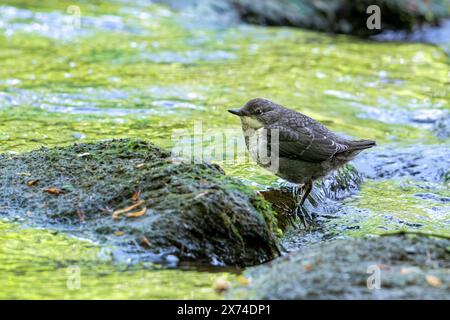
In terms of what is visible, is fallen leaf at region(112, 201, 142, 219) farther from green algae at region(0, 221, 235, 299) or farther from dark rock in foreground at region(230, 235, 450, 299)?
dark rock in foreground at region(230, 235, 450, 299)

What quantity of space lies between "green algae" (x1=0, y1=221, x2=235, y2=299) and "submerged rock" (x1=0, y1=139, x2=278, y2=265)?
0.17 meters

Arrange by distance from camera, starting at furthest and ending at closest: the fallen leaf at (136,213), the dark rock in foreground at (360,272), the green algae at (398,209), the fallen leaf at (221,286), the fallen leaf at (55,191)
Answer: the green algae at (398,209), the fallen leaf at (55,191), the fallen leaf at (136,213), the fallen leaf at (221,286), the dark rock in foreground at (360,272)

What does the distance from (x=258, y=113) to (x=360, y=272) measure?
315 cm

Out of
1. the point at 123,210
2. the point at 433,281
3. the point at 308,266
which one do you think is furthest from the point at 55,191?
the point at 433,281

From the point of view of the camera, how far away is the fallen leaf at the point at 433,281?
3.91 metres

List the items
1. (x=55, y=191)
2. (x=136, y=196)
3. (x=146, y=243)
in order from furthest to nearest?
(x=55, y=191) < (x=136, y=196) < (x=146, y=243)

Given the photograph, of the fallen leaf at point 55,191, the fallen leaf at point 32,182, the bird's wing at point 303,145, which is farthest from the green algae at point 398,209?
the fallen leaf at point 32,182

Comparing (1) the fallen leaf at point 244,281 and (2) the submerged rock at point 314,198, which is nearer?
(1) the fallen leaf at point 244,281

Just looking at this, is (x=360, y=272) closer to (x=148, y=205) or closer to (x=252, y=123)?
(x=148, y=205)

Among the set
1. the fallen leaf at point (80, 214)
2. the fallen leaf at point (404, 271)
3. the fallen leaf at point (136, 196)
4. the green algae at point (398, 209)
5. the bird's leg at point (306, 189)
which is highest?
the fallen leaf at point (136, 196)

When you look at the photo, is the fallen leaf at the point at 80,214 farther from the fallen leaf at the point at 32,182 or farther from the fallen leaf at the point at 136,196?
the fallen leaf at the point at 32,182

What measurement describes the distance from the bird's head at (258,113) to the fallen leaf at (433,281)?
3.17 m

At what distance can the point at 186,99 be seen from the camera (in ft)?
34.5

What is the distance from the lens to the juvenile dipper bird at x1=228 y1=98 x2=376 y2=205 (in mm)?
6629
